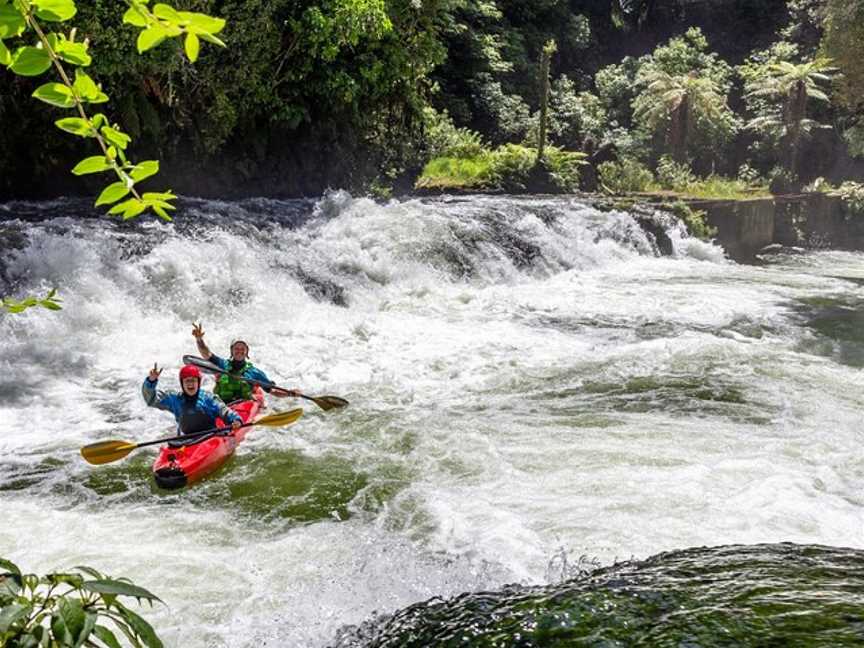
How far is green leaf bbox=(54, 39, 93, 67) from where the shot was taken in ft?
2.83

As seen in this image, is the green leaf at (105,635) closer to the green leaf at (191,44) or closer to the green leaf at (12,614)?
the green leaf at (12,614)

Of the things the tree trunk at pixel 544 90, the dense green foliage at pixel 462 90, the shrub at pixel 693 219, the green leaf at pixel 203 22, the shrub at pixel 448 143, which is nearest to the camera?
the green leaf at pixel 203 22

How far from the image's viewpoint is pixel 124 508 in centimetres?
490

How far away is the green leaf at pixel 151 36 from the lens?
0.75 m

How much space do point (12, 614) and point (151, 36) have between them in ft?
1.99

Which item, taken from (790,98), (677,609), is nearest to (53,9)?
(677,609)

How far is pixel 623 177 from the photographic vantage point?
2184cm

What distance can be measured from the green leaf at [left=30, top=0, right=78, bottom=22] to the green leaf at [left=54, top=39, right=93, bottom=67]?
40 mm

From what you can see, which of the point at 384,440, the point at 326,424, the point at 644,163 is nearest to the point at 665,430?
the point at 384,440

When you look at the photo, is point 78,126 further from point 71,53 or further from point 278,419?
point 278,419

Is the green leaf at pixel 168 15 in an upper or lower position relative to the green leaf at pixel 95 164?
upper

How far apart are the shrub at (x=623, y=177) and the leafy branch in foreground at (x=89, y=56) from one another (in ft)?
69.4

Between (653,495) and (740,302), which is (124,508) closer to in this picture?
(653,495)

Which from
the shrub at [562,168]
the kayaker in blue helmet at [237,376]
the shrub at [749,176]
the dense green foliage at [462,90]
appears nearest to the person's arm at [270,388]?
the kayaker in blue helmet at [237,376]
